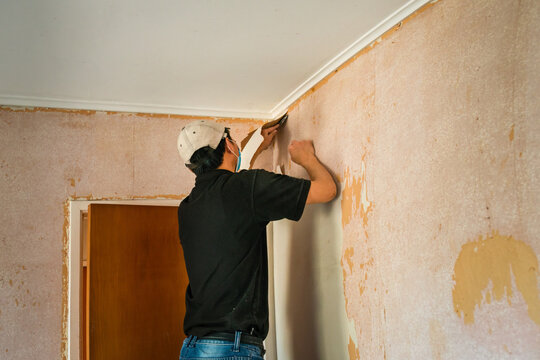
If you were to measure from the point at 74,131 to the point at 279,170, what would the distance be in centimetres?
125

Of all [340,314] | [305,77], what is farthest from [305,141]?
[340,314]

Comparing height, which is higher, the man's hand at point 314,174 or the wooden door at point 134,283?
the man's hand at point 314,174

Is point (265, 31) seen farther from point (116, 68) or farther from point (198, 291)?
point (198, 291)

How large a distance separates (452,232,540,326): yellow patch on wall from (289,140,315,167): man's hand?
3.36 feet

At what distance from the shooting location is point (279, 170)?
283 cm

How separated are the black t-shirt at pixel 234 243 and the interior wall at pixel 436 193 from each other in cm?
35

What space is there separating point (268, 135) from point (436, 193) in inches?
56.3

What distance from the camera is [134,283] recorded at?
272 centimetres

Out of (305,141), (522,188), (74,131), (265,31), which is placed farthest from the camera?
(74,131)

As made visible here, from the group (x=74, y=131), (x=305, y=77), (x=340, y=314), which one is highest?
(x=305, y=77)

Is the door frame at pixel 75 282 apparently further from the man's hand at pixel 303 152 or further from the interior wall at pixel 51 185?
the man's hand at pixel 303 152

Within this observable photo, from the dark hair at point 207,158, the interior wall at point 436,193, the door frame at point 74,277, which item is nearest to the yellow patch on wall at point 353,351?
the interior wall at point 436,193

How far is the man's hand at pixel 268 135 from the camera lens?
2.67 metres

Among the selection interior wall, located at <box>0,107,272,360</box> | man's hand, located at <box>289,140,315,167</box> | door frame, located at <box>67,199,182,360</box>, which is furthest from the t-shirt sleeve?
door frame, located at <box>67,199,182,360</box>
